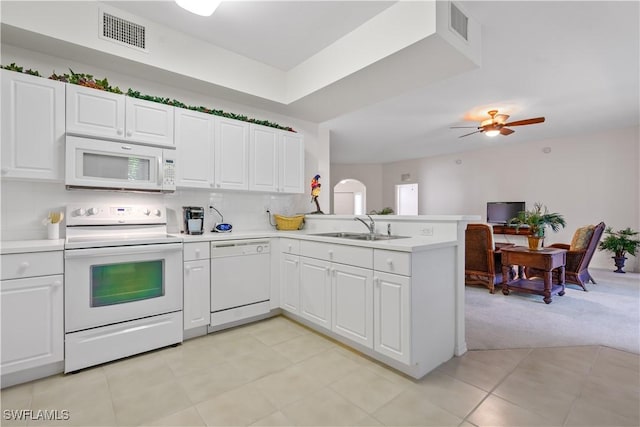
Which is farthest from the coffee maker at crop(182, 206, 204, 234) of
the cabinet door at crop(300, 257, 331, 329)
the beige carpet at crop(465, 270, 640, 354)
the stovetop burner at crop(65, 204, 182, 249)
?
the beige carpet at crop(465, 270, 640, 354)

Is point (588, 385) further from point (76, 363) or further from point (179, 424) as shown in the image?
Answer: point (76, 363)

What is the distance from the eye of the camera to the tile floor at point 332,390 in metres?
1.71

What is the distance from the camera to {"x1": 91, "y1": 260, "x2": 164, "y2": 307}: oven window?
228 centimetres


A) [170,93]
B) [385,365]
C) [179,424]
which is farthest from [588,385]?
[170,93]

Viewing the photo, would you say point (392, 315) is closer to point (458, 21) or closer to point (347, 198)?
point (458, 21)

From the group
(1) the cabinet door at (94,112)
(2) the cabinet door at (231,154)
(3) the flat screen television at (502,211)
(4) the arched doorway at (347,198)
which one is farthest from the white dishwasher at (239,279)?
(4) the arched doorway at (347,198)

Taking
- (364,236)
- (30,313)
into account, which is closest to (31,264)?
(30,313)

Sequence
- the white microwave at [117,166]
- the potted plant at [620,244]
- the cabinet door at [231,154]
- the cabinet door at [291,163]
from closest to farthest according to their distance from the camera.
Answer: the white microwave at [117,166], the cabinet door at [231,154], the cabinet door at [291,163], the potted plant at [620,244]

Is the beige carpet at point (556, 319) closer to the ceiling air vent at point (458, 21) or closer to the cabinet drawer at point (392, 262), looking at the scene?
the cabinet drawer at point (392, 262)

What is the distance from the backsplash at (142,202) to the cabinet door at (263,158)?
291mm

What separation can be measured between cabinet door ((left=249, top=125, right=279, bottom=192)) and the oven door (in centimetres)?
123

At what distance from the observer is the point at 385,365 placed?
7.42 ft

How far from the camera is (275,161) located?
3.69m

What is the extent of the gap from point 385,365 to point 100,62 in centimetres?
350
